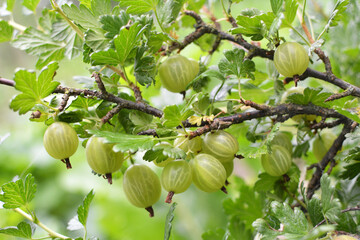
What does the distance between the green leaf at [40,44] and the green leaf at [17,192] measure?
0.23 metres

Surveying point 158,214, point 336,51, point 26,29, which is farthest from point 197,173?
point 158,214

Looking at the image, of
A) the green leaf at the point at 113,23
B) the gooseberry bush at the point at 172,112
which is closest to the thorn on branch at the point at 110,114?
the gooseberry bush at the point at 172,112

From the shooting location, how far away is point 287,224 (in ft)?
1.44

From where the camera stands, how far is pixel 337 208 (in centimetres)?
45

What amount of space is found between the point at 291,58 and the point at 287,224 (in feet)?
0.75

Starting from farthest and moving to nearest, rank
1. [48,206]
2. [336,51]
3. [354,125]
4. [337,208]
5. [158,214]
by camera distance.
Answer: [48,206] < [158,214] < [336,51] < [354,125] < [337,208]

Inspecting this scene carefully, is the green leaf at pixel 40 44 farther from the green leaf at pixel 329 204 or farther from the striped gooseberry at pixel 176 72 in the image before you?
the green leaf at pixel 329 204

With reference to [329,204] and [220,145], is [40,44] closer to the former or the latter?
[220,145]

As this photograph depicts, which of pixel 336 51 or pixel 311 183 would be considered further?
pixel 336 51

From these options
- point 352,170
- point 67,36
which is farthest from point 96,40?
point 352,170

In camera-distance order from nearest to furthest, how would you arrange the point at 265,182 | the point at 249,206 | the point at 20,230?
the point at 20,230, the point at 265,182, the point at 249,206

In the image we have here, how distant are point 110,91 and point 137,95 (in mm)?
42

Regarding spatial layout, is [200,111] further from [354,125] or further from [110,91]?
[354,125]

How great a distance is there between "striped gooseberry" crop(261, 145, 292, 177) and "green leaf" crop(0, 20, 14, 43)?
52 centimetres
